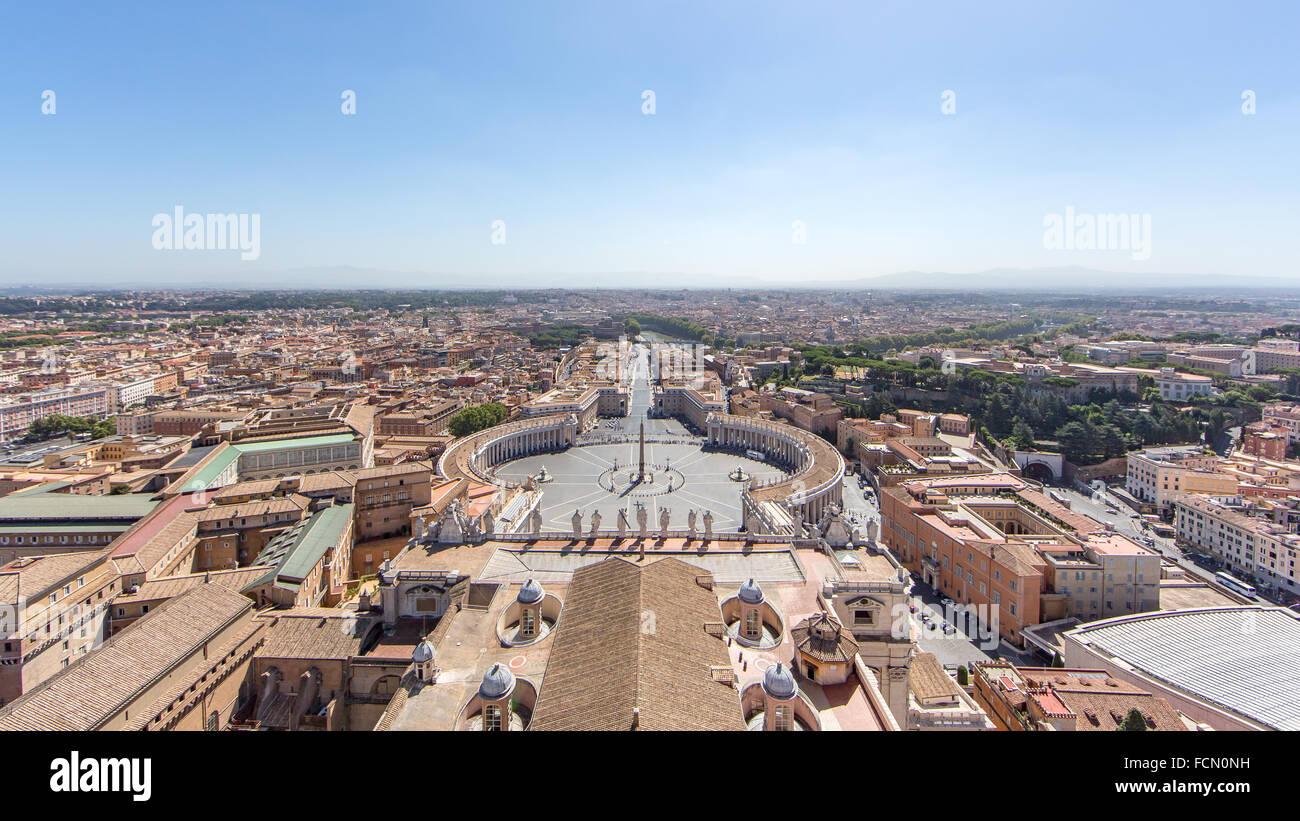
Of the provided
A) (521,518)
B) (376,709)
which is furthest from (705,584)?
(521,518)

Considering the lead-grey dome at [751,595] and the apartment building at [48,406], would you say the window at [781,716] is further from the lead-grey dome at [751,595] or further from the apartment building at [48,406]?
the apartment building at [48,406]

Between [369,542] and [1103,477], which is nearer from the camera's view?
[369,542]

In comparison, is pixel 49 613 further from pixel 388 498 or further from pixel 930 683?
pixel 930 683

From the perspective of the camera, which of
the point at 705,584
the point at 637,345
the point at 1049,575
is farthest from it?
the point at 637,345

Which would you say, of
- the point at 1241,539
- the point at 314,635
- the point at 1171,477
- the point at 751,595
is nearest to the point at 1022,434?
the point at 1171,477
